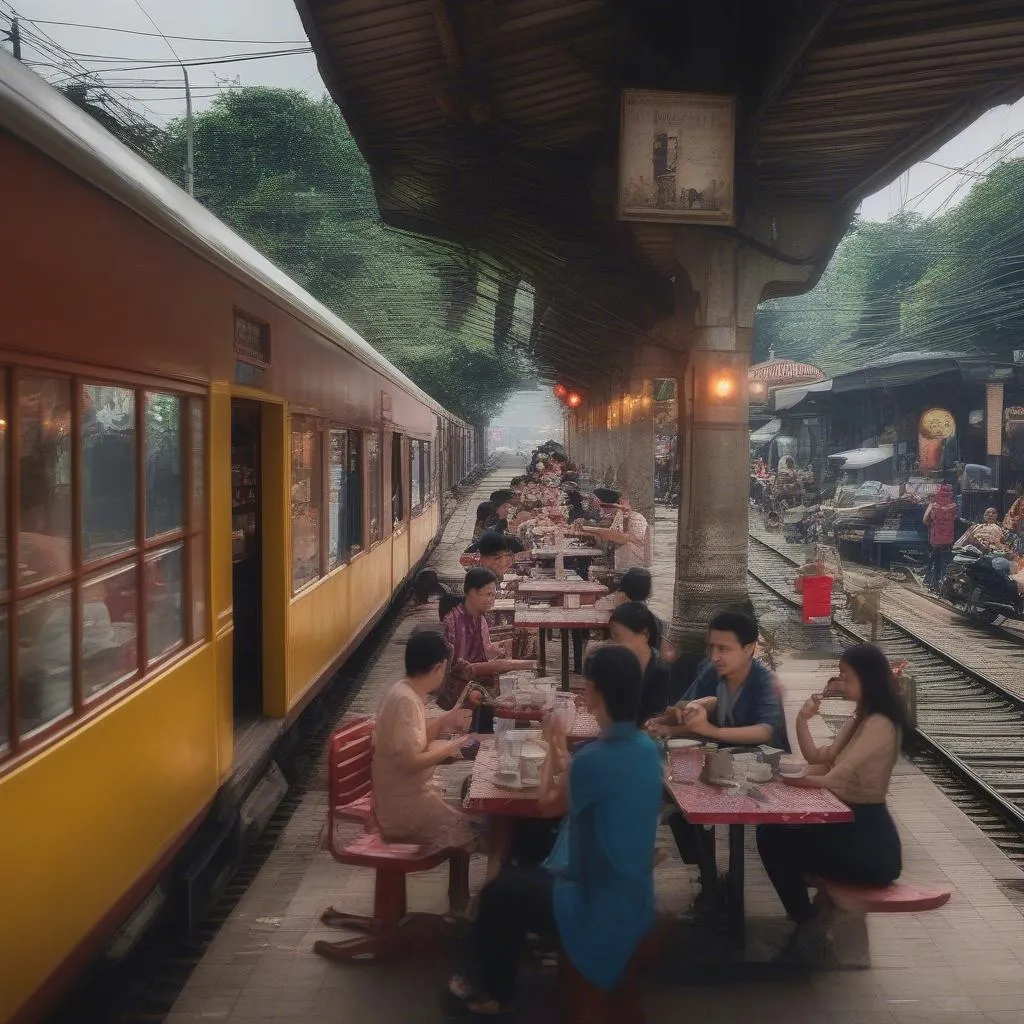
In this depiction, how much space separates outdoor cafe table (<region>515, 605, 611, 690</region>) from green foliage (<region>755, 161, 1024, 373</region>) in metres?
17.9

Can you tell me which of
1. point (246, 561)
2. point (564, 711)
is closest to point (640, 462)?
point (246, 561)

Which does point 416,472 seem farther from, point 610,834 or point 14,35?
point 610,834

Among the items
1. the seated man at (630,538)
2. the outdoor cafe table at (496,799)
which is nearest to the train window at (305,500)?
the outdoor cafe table at (496,799)

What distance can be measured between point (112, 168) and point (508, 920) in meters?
2.75

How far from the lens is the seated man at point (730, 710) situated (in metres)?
4.36

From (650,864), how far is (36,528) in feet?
6.64

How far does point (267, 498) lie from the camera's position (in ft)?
19.2

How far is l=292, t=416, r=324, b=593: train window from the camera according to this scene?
242 inches

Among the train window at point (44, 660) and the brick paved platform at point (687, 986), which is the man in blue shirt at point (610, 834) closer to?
the brick paved platform at point (687, 986)

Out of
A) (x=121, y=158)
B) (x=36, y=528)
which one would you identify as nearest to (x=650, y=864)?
(x=36, y=528)

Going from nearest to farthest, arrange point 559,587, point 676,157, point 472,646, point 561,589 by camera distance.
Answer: point 472,646 < point 676,157 < point 561,589 < point 559,587

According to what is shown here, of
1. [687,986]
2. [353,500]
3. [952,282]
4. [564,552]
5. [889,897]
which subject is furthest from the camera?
[952,282]

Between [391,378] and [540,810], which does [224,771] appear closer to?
[540,810]

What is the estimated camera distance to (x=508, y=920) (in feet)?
11.0
